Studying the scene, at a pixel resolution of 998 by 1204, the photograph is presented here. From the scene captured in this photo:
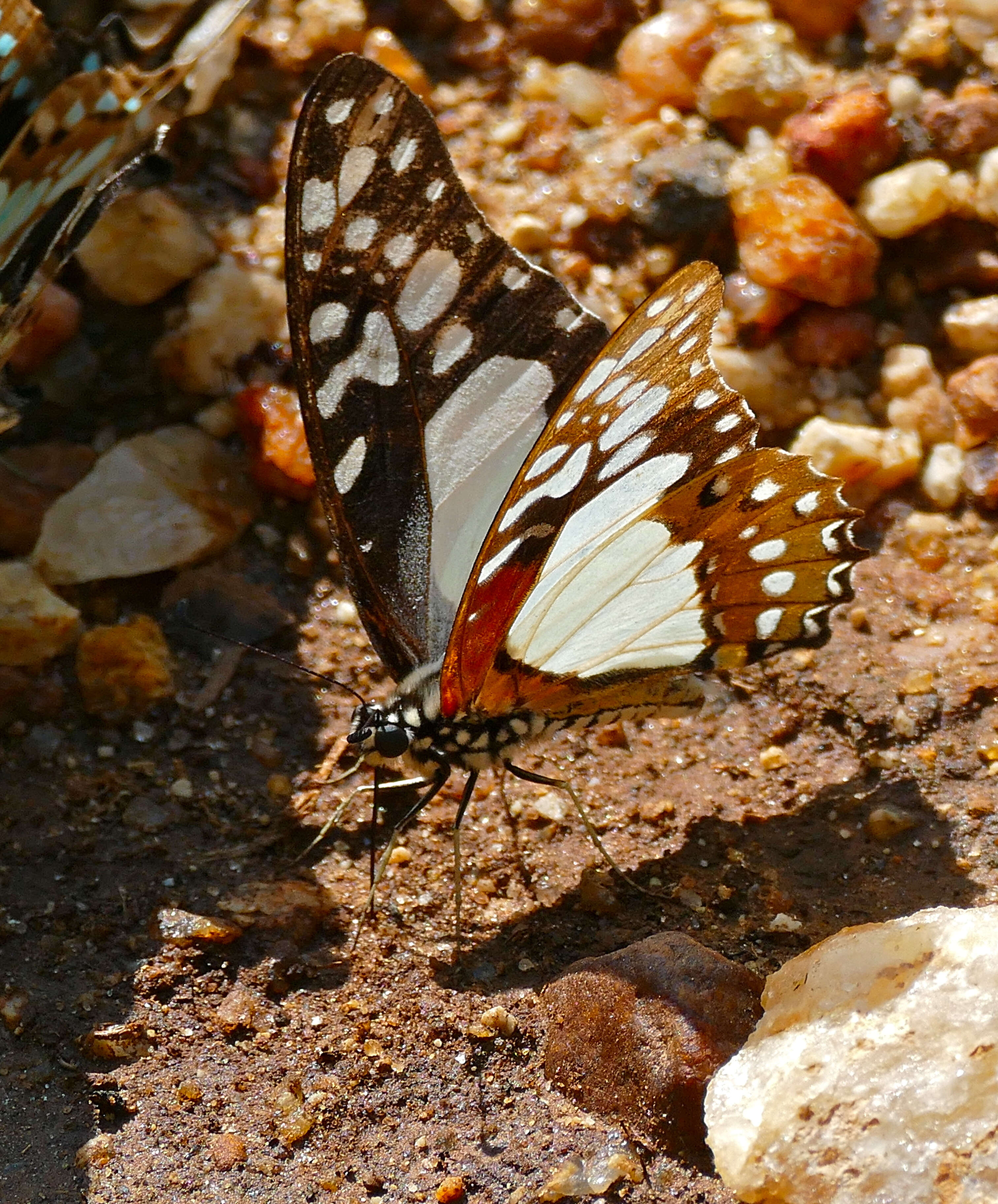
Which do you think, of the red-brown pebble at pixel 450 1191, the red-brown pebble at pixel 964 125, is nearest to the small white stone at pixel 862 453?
the red-brown pebble at pixel 964 125

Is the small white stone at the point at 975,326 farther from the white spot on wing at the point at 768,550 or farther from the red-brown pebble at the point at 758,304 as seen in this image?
the white spot on wing at the point at 768,550

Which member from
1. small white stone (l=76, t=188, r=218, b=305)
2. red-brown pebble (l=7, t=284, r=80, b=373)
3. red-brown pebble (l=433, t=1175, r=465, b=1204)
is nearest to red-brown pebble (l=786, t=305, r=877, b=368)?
small white stone (l=76, t=188, r=218, b=305)

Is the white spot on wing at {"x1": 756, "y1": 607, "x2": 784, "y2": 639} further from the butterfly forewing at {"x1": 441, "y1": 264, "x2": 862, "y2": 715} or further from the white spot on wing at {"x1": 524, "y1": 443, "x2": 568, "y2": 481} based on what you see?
the white spot on wing at {"x1": 524, "y1": 443, "x2": 568, "y2": 481}

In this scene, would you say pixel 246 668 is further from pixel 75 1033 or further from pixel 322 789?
pixel 75 1033

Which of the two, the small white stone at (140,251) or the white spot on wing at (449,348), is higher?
the small white stone at (140,251)

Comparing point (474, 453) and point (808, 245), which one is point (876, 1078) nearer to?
point (474, 453)

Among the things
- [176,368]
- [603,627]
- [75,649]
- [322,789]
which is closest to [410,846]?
[322,789]
